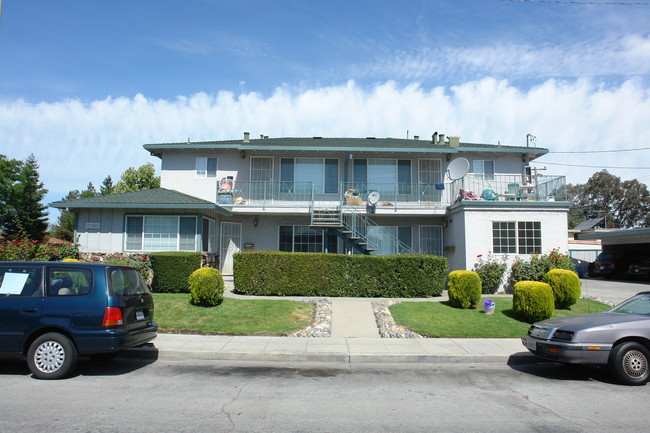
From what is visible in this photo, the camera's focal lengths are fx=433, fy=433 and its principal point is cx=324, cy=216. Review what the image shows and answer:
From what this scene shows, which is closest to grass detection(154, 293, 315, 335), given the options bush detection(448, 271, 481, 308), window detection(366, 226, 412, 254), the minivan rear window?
the minivan rear window

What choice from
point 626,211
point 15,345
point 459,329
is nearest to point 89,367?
point 15,345

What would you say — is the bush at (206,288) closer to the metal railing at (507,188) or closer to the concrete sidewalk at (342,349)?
the concrete sidewalk at (342,349)

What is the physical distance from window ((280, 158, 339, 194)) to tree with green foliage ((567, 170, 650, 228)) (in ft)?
179

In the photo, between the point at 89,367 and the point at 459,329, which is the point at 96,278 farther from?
the point at 459,329

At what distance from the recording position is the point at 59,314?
262 inches

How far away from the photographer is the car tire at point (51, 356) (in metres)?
6.59

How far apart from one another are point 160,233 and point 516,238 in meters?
13.5

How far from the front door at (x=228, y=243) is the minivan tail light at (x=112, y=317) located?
12.0 metres

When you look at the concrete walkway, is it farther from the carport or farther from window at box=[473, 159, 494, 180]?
the carport

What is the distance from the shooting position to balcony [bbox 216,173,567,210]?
18844 mm

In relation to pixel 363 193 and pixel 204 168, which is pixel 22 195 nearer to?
pixel 204 168

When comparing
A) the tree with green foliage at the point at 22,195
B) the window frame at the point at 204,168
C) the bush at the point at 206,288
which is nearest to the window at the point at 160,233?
the window frame at the point at 204,168

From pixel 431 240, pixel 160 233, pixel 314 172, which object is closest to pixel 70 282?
pixel 160 233

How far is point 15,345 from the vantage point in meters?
6.57
